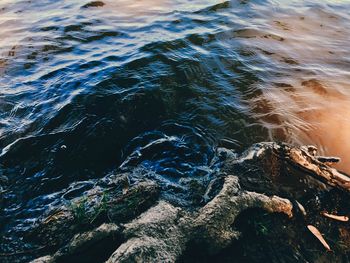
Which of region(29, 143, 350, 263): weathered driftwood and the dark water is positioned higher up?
the dark water

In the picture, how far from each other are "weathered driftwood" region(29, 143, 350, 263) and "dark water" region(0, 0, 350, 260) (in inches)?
15.3

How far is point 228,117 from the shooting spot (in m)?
4.45

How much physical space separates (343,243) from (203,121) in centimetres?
215

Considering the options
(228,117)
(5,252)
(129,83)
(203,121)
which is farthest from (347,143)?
(5,252)

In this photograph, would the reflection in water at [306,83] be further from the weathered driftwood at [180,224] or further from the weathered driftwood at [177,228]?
the weathered driftwood at [177,228]

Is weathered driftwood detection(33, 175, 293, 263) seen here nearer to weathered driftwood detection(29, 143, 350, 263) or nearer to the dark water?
weathered driftwood detection(29, 143, 350, 263)

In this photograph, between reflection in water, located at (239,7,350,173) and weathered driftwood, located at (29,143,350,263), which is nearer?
weathered driftwood, located at (29,143,350,263)

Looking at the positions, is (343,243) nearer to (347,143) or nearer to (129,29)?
(347,143)

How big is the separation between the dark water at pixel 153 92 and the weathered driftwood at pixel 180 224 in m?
0.39

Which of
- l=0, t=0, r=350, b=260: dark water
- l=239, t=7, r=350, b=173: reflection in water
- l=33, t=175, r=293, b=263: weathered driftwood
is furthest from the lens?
l=239, t=7, r=350, b=173: reflection in water

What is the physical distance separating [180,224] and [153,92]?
234 cm

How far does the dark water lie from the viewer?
3621 millimetres

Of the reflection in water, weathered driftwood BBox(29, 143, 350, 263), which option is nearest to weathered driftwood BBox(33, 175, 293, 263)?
weathered driftwood BBox(29, 143, 350, 263)

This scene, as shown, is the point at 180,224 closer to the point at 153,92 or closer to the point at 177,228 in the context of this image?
the point at 177,228
